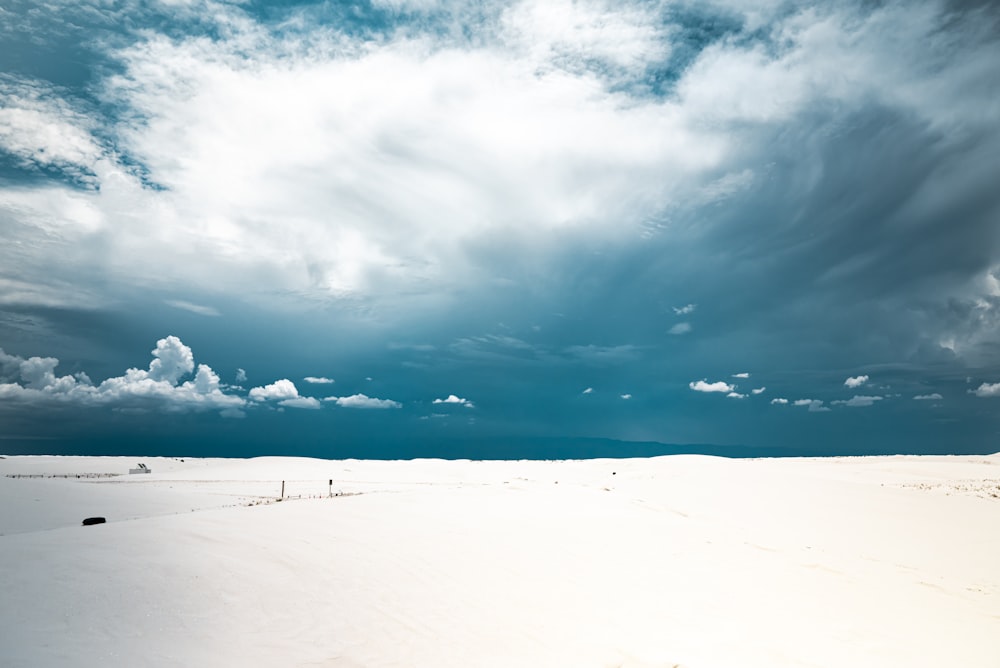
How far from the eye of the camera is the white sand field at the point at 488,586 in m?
7.61

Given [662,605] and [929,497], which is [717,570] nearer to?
[662,605]

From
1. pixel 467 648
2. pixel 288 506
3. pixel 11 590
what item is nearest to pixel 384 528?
pixel 288 506

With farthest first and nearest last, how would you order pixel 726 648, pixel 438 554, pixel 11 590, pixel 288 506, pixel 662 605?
pixel 288 506, pixel 438 554, pixel 662 605, pixel 726 648, pixel 11 590

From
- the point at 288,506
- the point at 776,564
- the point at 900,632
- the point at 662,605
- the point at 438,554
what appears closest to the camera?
the point at 900,632

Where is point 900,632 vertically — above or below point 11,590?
below

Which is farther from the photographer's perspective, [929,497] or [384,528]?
[929,497]

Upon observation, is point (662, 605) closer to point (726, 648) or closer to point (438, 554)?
point (726, 648)

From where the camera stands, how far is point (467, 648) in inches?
314

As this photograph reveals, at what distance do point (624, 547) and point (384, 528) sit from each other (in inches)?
225

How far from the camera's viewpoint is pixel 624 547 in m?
Result: 13.9

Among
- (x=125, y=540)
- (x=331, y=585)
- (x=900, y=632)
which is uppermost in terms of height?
(x=125, y=540)

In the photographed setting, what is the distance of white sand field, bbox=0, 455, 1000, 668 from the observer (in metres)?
7.61

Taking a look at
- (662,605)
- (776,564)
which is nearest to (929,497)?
(776,564)

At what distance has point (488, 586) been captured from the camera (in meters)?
10.6
